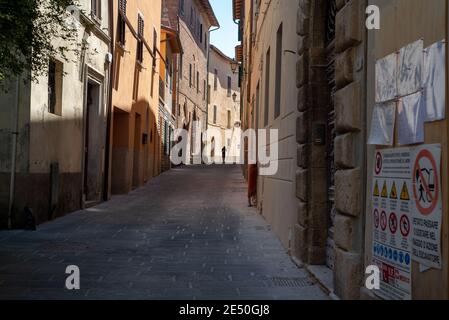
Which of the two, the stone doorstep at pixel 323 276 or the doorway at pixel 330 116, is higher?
the doorway at pixel 330 116

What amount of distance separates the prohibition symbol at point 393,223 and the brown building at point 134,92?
40.6ft

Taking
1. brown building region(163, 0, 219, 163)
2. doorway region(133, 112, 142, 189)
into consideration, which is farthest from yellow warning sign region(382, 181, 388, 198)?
brown building region(163, 0, 219, 163)

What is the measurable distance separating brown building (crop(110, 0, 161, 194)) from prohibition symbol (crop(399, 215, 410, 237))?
1256 centimetres

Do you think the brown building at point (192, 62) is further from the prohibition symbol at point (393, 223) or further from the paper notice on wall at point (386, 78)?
the prohibition symbol at point (393, 223)

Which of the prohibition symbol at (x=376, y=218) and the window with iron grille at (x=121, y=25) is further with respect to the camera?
the window with iron grille at (x=121, y=25)

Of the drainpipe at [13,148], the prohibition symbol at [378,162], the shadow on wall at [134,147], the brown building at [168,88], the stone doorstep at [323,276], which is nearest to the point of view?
the prohibition symbol at [378,162]

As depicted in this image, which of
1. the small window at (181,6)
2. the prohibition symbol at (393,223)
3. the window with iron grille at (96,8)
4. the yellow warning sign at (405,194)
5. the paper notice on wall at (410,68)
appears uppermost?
the small window at (181,6)

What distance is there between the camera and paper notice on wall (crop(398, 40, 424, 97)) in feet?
11.0

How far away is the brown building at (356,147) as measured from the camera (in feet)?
10.8

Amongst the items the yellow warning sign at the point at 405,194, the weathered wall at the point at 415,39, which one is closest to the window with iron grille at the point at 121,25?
the weathered wall at the point at 415,39

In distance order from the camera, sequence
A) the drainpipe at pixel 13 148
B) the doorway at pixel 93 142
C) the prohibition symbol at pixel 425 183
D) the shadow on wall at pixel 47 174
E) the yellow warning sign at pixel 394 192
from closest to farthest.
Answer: the prohibition symbol at pixel 425 183 < the yellow warning sign at pixel 394 192 < the drainpipe at pixel 13 148 < the shadow on wall at pixel 47 174 < the doorway at pixel 93 142

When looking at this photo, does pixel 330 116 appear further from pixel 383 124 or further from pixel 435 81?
pixel 435 81

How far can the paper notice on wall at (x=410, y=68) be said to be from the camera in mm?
3363

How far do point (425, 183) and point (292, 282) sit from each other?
2.90 m
